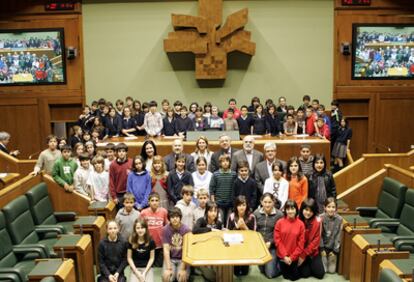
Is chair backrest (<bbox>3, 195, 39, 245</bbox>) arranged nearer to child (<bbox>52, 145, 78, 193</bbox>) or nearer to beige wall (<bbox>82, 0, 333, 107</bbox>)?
child (<bbox>52, 145, 78, 193</bbox>)

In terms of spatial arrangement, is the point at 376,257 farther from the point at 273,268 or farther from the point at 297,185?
the point at 297,185

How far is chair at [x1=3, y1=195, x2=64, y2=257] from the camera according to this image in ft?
16.9

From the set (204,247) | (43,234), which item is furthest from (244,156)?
(43,234)

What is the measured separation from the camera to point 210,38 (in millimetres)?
10391

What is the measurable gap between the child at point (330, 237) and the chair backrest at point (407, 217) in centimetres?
74

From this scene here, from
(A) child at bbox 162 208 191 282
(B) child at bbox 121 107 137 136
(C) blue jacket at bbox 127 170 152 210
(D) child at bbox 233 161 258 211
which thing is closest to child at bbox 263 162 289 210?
(D) child at bbox 233 161 258 211

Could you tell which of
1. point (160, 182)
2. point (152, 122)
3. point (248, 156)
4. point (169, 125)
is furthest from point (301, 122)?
point (160, 182)

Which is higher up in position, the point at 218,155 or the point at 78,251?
the point at 218,155

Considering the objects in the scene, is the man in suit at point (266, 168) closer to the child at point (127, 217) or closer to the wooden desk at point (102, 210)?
the child at point (127, 217)

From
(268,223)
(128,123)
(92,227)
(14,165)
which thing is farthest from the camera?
(128,123)

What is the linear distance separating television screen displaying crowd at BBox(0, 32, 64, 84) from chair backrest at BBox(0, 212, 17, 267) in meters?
6.27

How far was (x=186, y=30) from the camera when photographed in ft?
34.3

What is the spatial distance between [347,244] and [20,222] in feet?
11.7

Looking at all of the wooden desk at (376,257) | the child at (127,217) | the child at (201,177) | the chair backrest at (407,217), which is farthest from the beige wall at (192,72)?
the wooden desk at (376,257)
